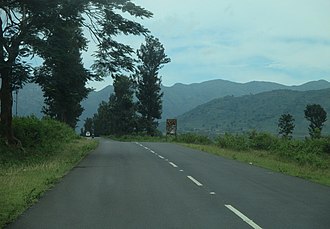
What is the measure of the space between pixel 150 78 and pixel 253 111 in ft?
144

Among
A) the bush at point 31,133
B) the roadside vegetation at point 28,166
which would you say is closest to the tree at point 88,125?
the roadside vegetation at point 28,166

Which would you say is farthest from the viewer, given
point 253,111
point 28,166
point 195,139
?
point 253,111

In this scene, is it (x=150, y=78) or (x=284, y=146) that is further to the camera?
(x=150, y=78)

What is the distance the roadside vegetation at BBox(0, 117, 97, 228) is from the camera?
1054 cm

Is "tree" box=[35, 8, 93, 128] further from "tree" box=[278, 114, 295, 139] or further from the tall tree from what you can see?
"tree" box=[278, 114, 295, 139]

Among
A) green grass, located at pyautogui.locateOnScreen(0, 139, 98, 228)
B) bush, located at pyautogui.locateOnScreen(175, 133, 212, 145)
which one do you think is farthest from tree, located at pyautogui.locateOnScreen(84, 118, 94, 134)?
green grass, located at pyautogui.locateOnScreen(0, 139, 98, 228)

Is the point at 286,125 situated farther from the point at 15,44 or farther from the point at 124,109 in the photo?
the point at 15,44

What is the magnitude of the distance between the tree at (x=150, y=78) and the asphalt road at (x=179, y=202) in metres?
61.0

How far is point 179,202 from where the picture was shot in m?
10.8

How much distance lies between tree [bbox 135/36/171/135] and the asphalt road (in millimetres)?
61048

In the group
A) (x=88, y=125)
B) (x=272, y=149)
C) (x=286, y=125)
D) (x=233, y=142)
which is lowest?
(x=272, y=149)

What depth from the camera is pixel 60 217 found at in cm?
891

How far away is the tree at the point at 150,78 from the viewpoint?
7762cm

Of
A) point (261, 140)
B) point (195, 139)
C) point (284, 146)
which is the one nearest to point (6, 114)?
point (284, 146)
